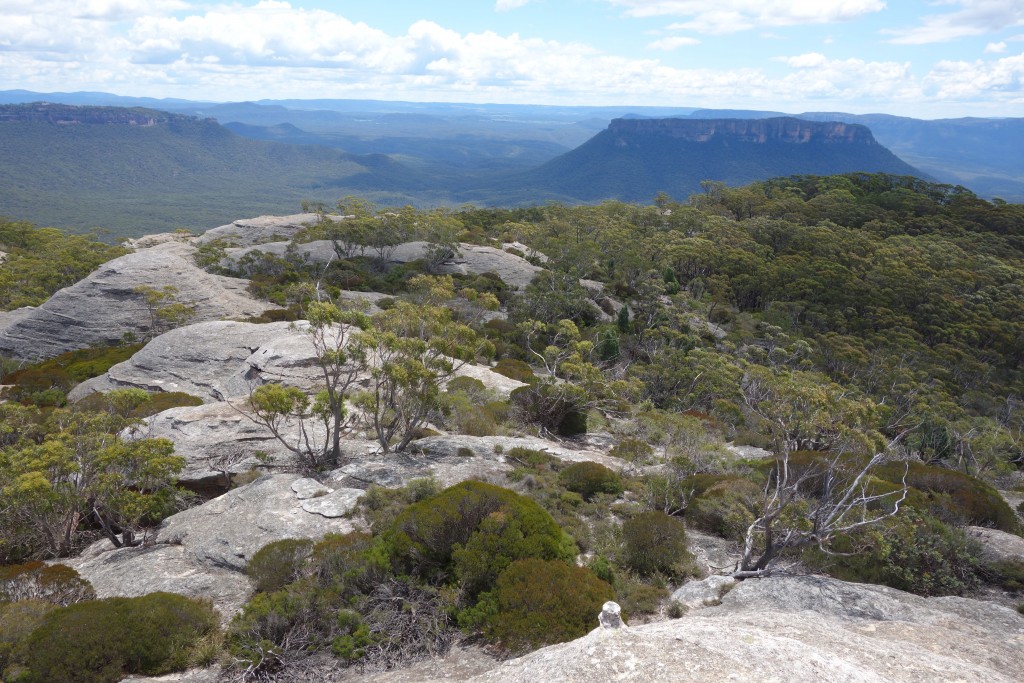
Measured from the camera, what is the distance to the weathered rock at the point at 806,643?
7836mm

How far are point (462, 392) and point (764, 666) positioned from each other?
18210mm

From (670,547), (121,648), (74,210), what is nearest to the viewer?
(121,648)

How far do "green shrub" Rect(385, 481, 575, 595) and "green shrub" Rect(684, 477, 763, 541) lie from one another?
5077mm

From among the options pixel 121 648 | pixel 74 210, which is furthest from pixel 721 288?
pixel 74 210

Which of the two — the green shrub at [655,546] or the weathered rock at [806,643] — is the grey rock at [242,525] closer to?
the green shrub at [655,546]

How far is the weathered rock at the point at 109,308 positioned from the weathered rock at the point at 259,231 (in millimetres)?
27875

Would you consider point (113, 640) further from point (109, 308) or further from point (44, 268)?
point (44, 268)

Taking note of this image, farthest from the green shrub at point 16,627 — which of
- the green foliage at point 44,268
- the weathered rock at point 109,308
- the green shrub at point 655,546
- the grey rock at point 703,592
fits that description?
the green foliage at point 44,268

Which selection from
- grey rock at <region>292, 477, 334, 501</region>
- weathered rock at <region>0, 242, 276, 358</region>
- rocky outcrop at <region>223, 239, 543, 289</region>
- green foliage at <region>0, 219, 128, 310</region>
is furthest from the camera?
rocky outcrop at <region>223, 239, 543, 289</region>

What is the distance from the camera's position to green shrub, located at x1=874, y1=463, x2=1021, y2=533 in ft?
55.9

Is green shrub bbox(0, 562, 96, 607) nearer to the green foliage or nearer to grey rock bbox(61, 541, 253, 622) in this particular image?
grey rock bbox(61, 541, 253, 622)

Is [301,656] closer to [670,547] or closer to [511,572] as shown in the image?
[511,572]

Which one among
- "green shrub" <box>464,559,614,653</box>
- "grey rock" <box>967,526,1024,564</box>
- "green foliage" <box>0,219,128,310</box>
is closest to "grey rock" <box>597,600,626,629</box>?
"green shrub" <box>464,559,614,653</box>

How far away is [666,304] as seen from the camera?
55.1 meters
